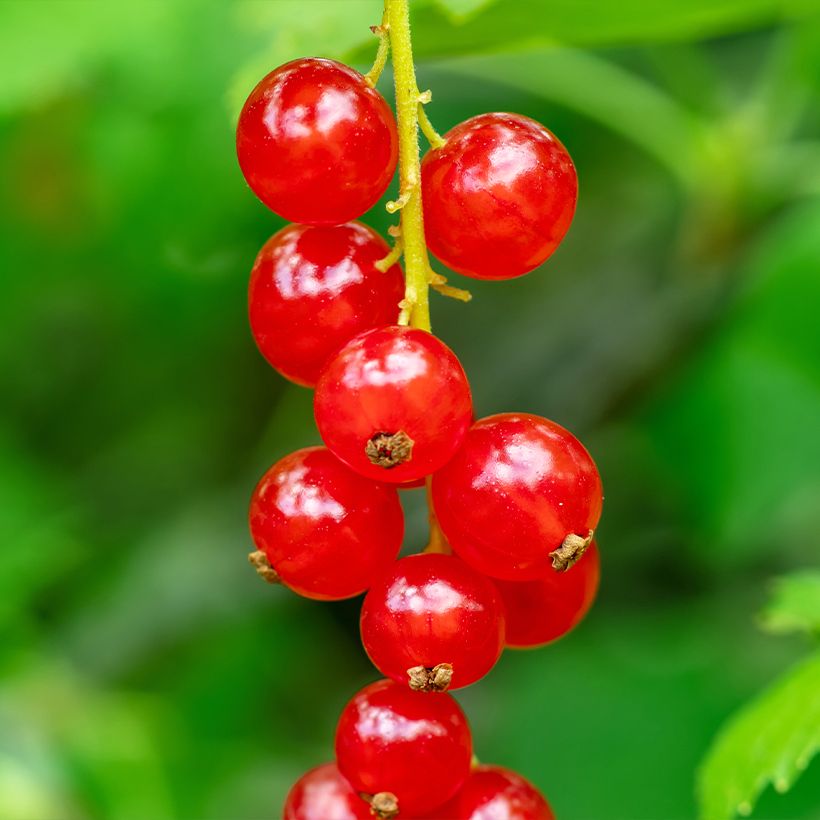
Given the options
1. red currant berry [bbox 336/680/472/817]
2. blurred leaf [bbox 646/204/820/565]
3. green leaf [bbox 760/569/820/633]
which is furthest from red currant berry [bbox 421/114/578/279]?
blurred leaf [bbox 646/204/820/565]

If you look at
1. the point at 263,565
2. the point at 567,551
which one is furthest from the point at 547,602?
the point at 263,565

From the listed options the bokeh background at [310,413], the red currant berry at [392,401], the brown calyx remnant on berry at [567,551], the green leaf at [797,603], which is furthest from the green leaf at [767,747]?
the bokeh background at [310,413]

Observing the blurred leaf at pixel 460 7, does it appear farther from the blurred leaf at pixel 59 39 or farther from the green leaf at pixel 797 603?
the blurred leaf at pixel 59 39

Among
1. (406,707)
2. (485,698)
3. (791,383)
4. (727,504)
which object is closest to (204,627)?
(485,698)

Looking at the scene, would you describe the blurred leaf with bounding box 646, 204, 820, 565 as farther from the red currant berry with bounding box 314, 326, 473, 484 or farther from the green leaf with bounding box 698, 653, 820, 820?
the red currant berry with bounding box 314, 326, 473, 484

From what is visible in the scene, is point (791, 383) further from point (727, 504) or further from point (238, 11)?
point (238, 11)

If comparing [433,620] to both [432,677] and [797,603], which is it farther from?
[797,603]
